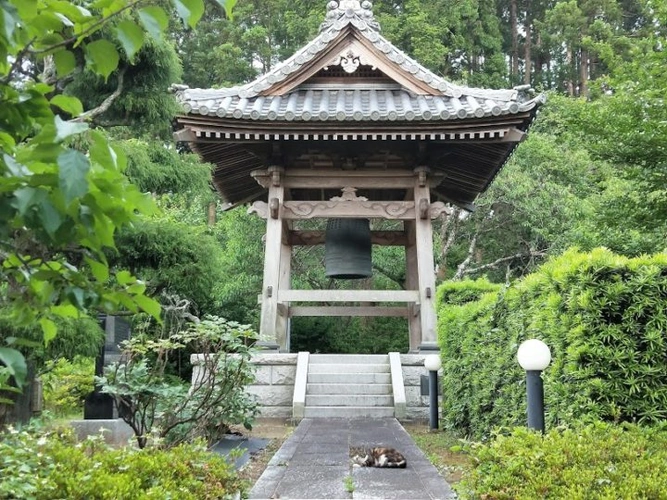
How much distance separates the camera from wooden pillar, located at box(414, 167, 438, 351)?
30.1ft

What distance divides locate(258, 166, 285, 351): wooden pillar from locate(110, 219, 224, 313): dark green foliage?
1378 millimetres

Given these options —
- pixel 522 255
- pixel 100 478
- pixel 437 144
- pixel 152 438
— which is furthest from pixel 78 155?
pixel 522 255

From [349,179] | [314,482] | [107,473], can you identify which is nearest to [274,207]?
[349,179]

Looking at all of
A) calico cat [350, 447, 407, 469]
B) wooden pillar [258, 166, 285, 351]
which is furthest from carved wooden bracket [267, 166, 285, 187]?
calico cat [350, 447, 407, 469]

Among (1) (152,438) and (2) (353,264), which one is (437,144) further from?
(1) (152,438)

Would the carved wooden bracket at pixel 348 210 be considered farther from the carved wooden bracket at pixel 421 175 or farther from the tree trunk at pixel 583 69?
the tree trunk at pixel 583 69

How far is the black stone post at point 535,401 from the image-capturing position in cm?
377

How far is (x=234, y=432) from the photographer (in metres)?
7.12

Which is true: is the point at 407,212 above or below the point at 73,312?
above

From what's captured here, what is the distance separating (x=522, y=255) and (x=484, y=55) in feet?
35.8

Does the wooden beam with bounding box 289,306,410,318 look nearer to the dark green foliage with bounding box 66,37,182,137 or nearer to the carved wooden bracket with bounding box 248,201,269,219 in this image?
the carved wooden bracket with bounding box 248,201,269,219

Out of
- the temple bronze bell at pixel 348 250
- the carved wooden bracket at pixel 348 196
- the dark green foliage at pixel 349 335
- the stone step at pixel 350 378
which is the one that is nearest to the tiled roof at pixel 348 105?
the carved wooden bracket at pixel 348 196

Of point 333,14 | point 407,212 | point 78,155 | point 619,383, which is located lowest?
point 619,383

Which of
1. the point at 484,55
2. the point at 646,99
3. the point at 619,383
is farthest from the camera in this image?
the point at 484,55
